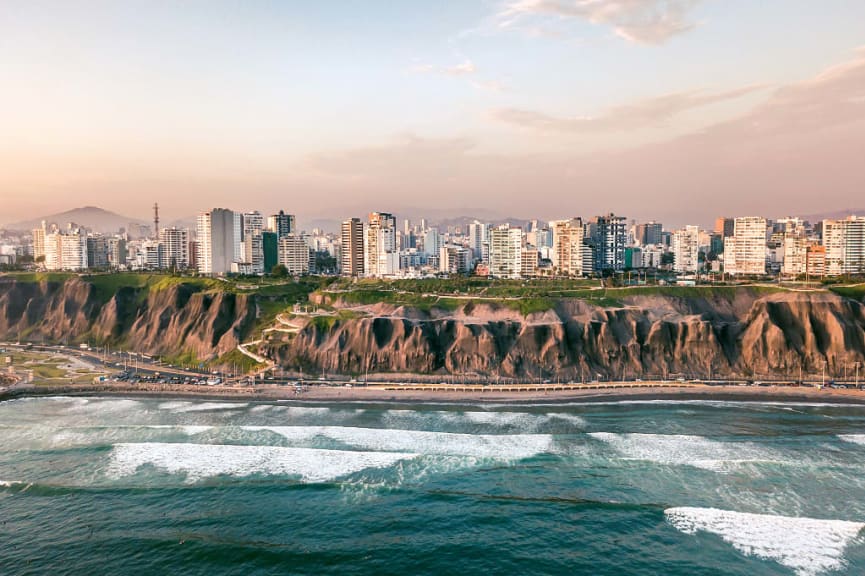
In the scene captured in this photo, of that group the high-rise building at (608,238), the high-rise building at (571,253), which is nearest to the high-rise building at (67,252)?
the high-rise building at (571,253)

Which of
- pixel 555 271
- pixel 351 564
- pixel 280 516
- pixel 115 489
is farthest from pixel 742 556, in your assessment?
pixel 555 271

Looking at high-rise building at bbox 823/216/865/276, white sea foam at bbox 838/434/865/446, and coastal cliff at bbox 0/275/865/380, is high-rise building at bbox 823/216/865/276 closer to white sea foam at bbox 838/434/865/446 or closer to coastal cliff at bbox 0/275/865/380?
coastal cliff at bbox 0/275/865/380

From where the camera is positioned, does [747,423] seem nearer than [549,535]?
No

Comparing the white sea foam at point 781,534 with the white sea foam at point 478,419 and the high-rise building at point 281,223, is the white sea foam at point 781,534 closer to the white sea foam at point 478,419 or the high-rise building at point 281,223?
the white sea foam at point 478,419

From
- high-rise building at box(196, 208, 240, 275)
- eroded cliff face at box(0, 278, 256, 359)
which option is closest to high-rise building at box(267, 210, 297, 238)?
high-rise building at box(196, 208, 240, 275)

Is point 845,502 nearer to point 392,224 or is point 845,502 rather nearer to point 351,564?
point 351,564
